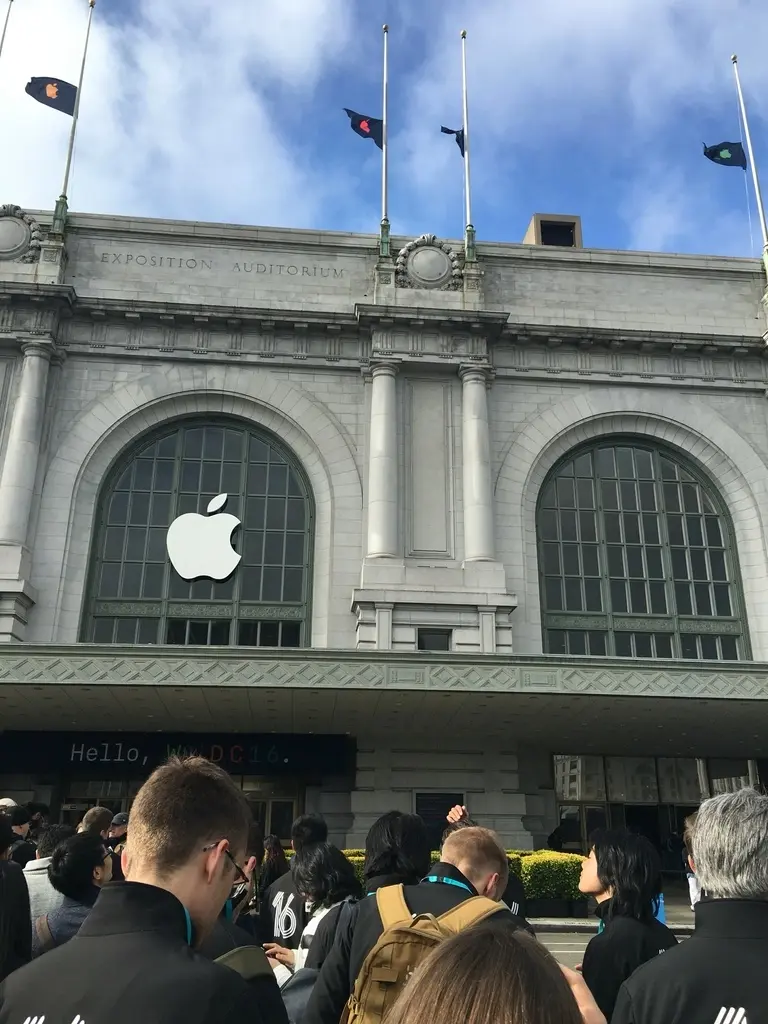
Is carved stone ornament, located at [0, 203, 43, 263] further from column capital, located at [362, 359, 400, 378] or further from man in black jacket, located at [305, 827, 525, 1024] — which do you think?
man in black jacket, located at [305, 827, 525, 1024]

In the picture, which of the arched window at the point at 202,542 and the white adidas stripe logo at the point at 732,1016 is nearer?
the white adidas stripe logo at the point at 732,1016

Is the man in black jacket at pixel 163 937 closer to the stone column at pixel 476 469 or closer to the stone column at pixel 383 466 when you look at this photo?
the stone column at pixel 383 466

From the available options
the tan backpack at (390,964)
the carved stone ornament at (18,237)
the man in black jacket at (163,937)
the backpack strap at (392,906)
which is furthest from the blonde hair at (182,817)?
the carved stone ornament at (18,237)

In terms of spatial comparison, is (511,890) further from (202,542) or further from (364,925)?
(202,542)

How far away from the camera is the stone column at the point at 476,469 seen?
88.2ft

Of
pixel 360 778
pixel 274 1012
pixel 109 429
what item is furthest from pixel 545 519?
pixel 274 1012

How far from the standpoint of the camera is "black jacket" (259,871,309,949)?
243 inches

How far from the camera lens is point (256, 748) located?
24812 mm

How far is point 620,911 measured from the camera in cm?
469

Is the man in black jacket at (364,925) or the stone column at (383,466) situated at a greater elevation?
the stone column at (383,466)

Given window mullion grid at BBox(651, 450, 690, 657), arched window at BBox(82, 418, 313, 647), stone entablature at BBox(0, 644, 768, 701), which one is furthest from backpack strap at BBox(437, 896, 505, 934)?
window mullion grid at BBox(651, 450, 690, 657)

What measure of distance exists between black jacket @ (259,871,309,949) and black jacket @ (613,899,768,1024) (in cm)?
348

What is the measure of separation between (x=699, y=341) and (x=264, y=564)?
1713 cm

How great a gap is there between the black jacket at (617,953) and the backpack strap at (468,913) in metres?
1.29
